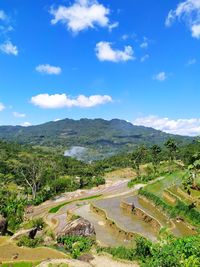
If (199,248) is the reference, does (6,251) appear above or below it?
below

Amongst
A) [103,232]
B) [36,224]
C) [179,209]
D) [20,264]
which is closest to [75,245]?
[20,264]

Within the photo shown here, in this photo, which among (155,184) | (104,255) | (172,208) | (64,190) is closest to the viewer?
(104,255)

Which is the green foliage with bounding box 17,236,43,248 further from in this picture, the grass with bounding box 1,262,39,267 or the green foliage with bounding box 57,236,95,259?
the grass with bounding box 1,262,39,267

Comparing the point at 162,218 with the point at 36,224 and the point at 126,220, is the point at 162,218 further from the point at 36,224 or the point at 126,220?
the point at 36,224

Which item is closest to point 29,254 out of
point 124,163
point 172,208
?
point 172,208

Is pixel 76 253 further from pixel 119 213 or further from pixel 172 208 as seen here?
pixel 119 213

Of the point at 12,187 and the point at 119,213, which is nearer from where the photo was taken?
the point at 119,213

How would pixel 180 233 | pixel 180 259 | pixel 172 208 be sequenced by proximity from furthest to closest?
pixel 172 208 < pixel 180 233 < pixel 180 259

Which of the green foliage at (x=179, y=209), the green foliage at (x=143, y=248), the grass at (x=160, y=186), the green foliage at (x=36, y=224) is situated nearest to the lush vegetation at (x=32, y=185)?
the green foliage at (x=36, y=224)
